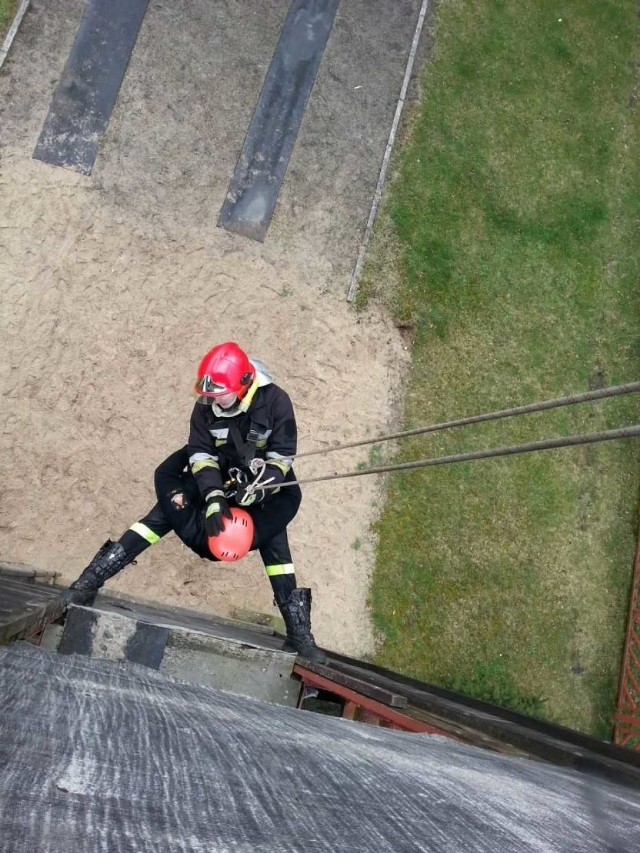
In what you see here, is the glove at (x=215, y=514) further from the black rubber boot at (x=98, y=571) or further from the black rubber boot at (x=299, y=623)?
the black rubber boot at (x=299, y=623)

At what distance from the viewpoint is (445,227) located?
8.20 metres

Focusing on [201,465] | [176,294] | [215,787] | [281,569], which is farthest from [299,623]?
[215,787]

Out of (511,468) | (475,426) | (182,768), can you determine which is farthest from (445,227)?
(182,768)

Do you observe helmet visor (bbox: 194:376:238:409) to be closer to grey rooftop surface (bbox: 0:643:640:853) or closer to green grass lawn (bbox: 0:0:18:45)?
grey rooftop surface (bbox: 0:643:640:853)

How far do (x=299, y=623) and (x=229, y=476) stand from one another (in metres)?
1.34

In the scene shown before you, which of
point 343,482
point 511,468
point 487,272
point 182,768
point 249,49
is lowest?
point 182,768

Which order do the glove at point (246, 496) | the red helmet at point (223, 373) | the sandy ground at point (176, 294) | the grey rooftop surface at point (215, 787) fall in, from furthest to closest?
the sandy ground at point (176, 294) < the glove at point (246, 496) < the red helmet at point (223, 373) < the grey rooftop surface at point (215, 787)

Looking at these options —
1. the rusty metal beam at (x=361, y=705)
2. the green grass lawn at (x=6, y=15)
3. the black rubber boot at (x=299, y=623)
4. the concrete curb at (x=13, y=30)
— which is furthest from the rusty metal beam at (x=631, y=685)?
the green grass lawn at (x=6, y=15)

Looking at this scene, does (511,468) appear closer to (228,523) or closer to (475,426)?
(475,426)

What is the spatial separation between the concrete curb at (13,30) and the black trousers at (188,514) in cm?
444

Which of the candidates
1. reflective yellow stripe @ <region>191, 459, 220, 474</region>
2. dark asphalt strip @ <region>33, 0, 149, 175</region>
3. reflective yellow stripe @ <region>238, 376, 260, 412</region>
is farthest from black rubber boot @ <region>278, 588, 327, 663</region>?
dark asphalt strip @ <region>33, 0, 149, 175</region>

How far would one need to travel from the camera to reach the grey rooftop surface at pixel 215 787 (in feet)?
4.11

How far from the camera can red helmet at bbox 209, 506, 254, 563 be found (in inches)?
198

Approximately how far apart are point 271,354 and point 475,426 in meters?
2.39
